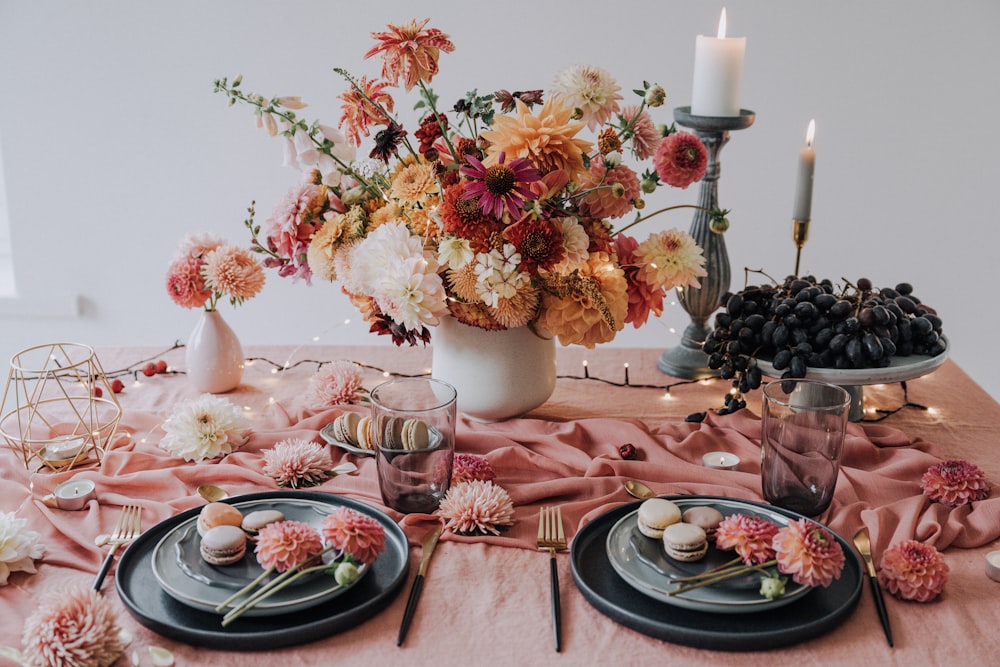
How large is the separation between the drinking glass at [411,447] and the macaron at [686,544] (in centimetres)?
27

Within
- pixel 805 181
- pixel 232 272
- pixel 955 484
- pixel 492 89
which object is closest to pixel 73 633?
pixel 232 272

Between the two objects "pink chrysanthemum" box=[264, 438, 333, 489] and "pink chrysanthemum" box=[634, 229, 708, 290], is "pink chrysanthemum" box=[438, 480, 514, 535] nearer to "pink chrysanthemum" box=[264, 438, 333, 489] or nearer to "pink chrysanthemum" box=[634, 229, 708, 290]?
"pink chrysanthemum" box=[264, 438, 333, 489]

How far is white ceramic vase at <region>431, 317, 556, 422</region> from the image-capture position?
130cm

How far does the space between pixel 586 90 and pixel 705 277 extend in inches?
19.1

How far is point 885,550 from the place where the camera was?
3.22 feet

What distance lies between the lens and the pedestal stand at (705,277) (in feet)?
4.96

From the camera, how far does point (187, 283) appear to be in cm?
140

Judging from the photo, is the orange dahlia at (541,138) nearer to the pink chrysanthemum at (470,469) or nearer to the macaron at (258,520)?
the pink chrysanthemum at (470,469)

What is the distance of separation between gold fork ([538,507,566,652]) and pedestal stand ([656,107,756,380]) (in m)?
0.59

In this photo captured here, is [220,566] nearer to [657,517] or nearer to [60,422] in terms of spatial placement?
[657,517]

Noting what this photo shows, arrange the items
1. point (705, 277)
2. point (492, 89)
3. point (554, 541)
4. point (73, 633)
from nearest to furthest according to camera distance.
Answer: point (73, 633) → point (554, 541) → point (705, 277) → point (492, 89)

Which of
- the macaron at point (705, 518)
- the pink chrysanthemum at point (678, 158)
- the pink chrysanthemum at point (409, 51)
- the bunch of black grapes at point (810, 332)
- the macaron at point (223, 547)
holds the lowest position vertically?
the macaron at point (223, 547)

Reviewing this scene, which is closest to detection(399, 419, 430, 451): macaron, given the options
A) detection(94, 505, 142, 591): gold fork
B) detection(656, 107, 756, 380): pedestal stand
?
detection(94, 505, 142, 591): gold fork


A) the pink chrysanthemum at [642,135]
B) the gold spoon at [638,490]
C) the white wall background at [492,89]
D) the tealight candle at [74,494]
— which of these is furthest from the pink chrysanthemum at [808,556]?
the white wall background at [492,89]
